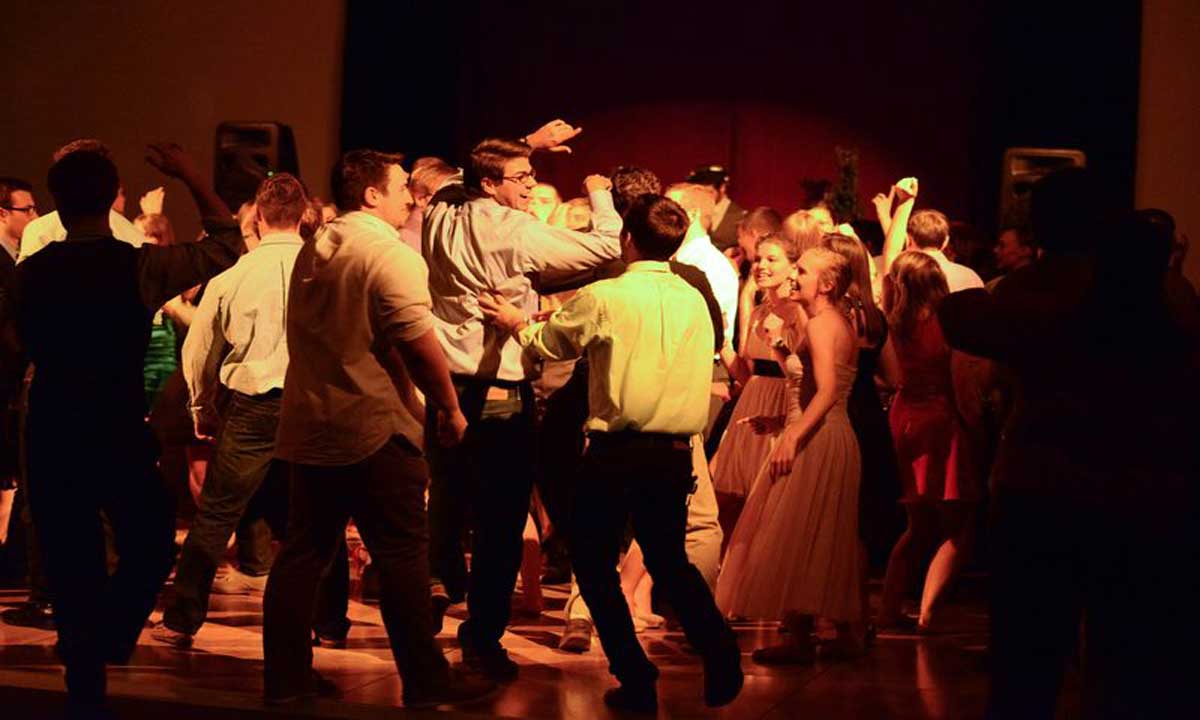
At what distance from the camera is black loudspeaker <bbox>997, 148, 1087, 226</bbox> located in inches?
316

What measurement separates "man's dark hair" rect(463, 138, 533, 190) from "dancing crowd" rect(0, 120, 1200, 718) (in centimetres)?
2

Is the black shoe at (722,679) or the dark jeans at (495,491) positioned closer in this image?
the black shoe at (722,679)

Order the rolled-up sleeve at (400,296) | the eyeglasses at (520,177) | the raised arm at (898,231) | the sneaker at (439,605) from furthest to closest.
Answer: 1. the raised arm at (898,231)
2. the sneaker at (439,605)
3. the eyeglasses at (520,177)
4. the rolled-up sleeve at (400,296)

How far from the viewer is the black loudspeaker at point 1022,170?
802 cm

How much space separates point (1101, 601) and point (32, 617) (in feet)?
14.2

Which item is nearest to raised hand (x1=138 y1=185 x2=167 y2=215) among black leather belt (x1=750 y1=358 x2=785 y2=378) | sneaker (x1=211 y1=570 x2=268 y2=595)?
sneaker (x1=211 y1=570 x2=268 y2=595)

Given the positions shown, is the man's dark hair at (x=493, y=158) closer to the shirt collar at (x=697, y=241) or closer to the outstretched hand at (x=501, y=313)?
the outstretched hand at (x=501, y=313)


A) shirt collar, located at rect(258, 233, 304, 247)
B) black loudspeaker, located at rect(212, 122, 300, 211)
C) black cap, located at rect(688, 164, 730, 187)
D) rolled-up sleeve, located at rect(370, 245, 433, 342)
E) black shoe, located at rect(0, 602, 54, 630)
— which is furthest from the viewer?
black cap, located at rect(688, 164, 730, 187)

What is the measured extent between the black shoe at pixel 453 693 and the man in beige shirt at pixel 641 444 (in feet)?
1.27

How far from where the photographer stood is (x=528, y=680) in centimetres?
558

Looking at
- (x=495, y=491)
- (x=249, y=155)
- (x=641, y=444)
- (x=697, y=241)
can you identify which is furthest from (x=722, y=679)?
(x=249, y=155)

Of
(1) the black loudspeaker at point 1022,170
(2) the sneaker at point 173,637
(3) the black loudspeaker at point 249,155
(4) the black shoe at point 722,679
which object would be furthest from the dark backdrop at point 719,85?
(4) the black shoe at point 722,679

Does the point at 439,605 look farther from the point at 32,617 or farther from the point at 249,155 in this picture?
the point at 249,155

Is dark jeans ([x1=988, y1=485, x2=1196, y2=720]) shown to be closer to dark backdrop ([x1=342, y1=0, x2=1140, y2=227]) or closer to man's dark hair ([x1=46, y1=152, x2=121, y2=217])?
man's dark hair ([x1=46, y1=152, x2=121, y2=217])
